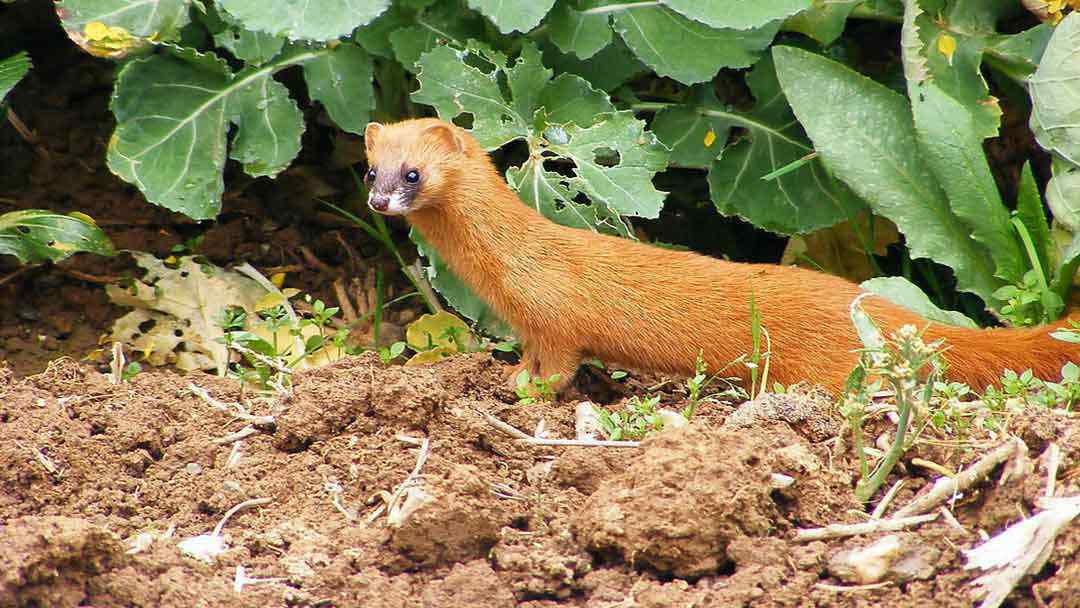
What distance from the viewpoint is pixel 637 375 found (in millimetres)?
4977

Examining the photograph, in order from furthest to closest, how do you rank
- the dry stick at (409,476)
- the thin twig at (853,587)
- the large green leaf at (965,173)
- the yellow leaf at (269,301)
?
the yellow leaf at (269,301) < the large green leaf at (965,173) < the dry stick at (409,476) < the thin twig at (853,587)

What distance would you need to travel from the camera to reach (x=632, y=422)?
362cm

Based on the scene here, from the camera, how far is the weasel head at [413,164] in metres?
4.50

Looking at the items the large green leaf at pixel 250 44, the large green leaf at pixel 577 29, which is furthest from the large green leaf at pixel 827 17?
the large green leaf at pixel 250 44

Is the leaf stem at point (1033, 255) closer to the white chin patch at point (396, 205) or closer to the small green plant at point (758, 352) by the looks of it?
the small green plant at point (758, 352)

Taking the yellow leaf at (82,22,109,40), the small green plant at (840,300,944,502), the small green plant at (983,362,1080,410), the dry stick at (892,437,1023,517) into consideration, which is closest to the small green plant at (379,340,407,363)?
the yellow leaf at (82,22,109,40)

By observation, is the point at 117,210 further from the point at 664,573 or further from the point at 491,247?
the point at 664,573

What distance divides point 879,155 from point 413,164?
194 centimetres

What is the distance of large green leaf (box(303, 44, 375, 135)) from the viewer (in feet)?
17.5

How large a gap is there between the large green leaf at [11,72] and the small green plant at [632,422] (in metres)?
3.00

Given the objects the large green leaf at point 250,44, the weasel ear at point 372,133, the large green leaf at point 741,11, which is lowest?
the weasel ear at point 372,133

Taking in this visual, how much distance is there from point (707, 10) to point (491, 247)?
136 cm

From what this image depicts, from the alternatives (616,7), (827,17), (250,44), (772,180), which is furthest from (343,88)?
(827,17)

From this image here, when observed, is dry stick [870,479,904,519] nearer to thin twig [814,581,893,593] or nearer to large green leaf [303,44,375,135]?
thin twig [814,581,893,593]
